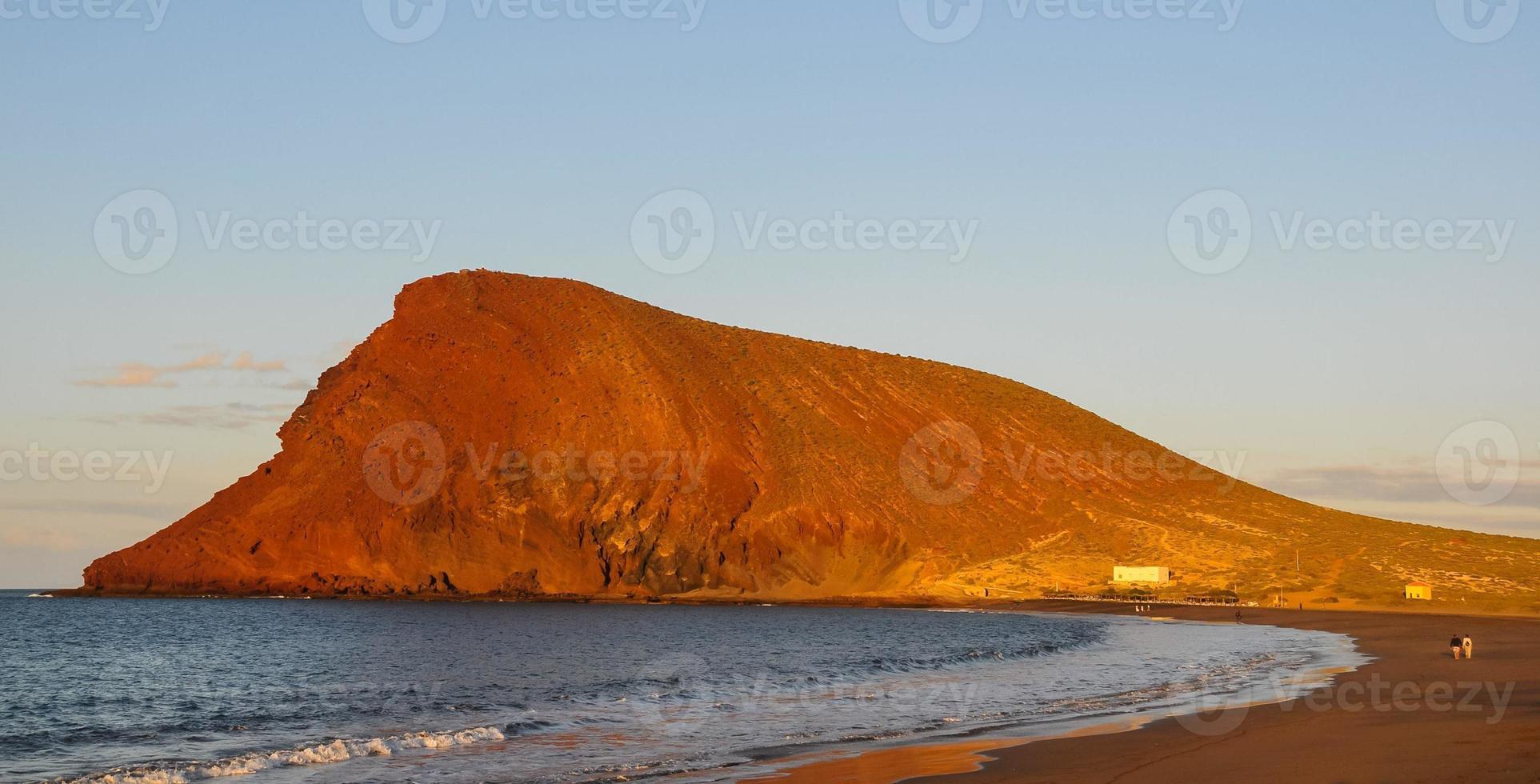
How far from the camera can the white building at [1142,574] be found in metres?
119

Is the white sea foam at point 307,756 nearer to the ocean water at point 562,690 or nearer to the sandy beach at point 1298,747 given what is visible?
the ocean water at point 562,690

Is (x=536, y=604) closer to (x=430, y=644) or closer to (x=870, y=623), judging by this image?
(x=870, y=623)

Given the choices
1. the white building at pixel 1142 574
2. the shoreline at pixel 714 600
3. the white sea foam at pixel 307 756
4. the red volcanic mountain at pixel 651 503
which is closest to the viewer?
the white sea foam at pixel 307 756

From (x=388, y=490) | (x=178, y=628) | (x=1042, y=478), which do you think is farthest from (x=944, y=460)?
(x=178, y=628)

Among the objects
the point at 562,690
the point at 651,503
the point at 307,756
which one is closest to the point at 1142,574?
the point at 651,503

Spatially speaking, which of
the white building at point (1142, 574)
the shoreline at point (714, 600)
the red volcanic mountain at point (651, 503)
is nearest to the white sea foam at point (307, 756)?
the shoreline at point (714, 600)

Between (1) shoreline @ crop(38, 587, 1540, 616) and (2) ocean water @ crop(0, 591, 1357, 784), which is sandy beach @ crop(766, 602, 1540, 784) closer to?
(2) ocean water @ crop(0, 591, 1357, 784)

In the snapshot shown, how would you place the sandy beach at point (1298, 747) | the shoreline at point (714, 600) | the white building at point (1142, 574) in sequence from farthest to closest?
the white building at point (1142, 574) → the shoreline at point (714, 600) → the sandy beach at point (1298, 747)

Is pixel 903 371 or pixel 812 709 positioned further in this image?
pixel 903 371

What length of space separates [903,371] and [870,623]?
79.9 metres

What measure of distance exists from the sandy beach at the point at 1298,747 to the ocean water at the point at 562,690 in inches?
94.4

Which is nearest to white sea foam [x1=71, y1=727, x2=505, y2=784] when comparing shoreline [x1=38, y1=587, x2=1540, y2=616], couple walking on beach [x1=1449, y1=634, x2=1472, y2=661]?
couple walking on beach [x1=1449, y1=634, x2=1472, y2=661]

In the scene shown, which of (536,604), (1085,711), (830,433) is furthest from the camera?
(830,433)

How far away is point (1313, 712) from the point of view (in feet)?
98.0
